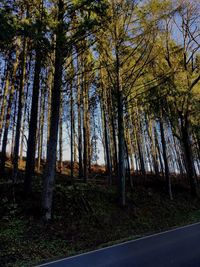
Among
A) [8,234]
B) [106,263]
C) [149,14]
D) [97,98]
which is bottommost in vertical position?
[106,263]

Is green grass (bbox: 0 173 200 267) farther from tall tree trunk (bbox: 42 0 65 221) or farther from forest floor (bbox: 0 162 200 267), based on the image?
tall tree trunk (bbox: 42 0 65 221)

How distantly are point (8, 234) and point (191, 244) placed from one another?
538 cm

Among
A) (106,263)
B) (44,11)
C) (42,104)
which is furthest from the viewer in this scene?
(42,104)

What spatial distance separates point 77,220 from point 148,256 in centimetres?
481

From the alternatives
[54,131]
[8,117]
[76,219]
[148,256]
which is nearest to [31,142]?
[54,131]

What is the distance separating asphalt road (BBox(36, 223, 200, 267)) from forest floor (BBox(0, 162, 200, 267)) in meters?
1.09

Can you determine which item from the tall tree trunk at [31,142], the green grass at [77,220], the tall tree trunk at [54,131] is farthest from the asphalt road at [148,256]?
the tall tree trunk at [31,142]

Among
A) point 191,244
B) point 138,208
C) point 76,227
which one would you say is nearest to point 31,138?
point 76,227

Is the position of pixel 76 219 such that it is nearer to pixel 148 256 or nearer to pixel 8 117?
pixel 148 256

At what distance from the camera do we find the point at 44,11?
34.3 feet

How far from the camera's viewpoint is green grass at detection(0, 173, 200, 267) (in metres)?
7.84

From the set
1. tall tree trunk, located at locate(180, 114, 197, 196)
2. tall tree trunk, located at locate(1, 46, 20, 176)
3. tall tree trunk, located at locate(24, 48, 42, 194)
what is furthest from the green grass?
tall tree trunk, located at locate(1, 46, 20, 176)

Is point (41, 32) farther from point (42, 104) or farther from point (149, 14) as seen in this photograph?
point (42, 104)

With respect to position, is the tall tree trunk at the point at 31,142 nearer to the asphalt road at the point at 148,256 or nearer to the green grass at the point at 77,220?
the green grass at the point at 77,220
